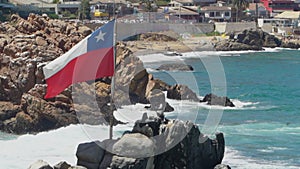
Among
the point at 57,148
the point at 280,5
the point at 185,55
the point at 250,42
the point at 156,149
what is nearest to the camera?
the point at 156,149

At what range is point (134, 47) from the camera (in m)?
98.2

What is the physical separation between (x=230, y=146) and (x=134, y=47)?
6242cm

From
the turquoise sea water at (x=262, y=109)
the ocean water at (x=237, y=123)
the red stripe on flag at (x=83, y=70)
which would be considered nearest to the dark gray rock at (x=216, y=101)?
the ocean water at (x=237, y=123)

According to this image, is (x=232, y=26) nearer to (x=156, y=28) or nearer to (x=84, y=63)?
(x=156, y=28)

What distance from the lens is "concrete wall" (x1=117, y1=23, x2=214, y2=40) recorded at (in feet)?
344

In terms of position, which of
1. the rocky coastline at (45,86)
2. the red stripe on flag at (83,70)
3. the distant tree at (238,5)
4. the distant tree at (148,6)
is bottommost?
the distant tree at (238,5)

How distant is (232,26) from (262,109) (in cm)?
7966

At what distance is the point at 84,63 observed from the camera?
2172 centimetres

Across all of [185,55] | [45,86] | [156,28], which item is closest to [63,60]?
[45,86]

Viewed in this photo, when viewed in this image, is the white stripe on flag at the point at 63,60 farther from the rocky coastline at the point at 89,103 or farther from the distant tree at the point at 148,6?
the distant tree at the point at 148,6

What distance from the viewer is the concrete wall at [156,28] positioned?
104750 millimetres

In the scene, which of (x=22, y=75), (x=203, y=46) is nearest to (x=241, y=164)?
(x=22, y=75)

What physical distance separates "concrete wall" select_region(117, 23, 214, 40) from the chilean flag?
74.9 metres

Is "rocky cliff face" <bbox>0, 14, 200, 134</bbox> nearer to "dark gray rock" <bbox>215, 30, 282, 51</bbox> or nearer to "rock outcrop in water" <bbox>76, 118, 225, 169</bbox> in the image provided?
"rock outcrop in water" <bbox>76, 118, 225, 169</bbox>
